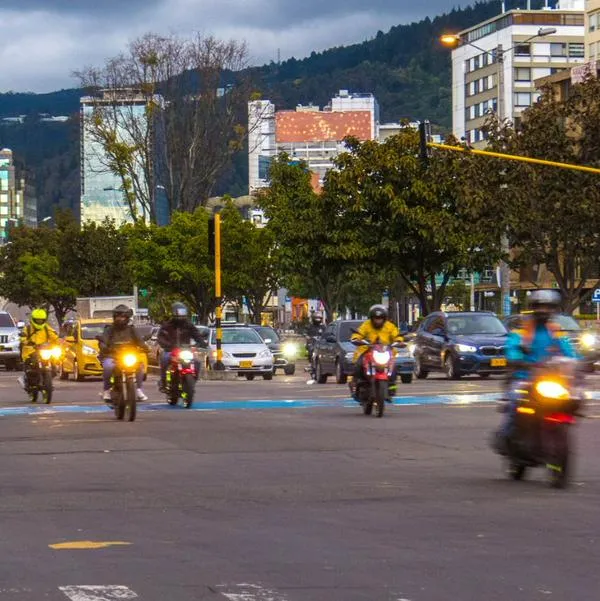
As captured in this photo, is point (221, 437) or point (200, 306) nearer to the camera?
point (221, 437)

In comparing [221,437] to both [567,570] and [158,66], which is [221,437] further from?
[158,66]

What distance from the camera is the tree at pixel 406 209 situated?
59.5m

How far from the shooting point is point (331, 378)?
47219 millimetres

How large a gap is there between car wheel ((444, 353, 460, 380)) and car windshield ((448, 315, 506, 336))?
2.51 feet

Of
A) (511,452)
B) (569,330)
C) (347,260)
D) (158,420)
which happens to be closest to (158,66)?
(347,260)

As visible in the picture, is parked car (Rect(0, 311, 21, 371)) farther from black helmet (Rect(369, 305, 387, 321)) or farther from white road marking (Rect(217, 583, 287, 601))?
white road marking (Rect(217, 583, 287, 601))

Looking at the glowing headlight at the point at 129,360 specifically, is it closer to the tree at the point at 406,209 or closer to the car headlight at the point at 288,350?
the car headlight at the point at 288,350

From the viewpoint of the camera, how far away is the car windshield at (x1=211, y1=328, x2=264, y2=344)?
48.1m

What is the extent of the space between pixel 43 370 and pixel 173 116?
3185cm

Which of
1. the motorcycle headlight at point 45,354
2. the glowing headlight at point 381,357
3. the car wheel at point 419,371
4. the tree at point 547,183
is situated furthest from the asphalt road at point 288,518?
the tree at point 547,183

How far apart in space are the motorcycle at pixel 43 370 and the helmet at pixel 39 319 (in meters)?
0.44

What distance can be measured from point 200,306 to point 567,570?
2848 inches

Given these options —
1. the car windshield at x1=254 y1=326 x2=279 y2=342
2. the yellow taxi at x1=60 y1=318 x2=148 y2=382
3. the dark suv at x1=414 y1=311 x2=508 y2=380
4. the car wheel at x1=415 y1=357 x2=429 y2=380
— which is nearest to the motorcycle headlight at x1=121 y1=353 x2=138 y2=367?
the dark suv at x1=414 y1=311 x2=508 y2=380

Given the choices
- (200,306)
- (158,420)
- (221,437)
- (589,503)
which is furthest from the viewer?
(200,306)
